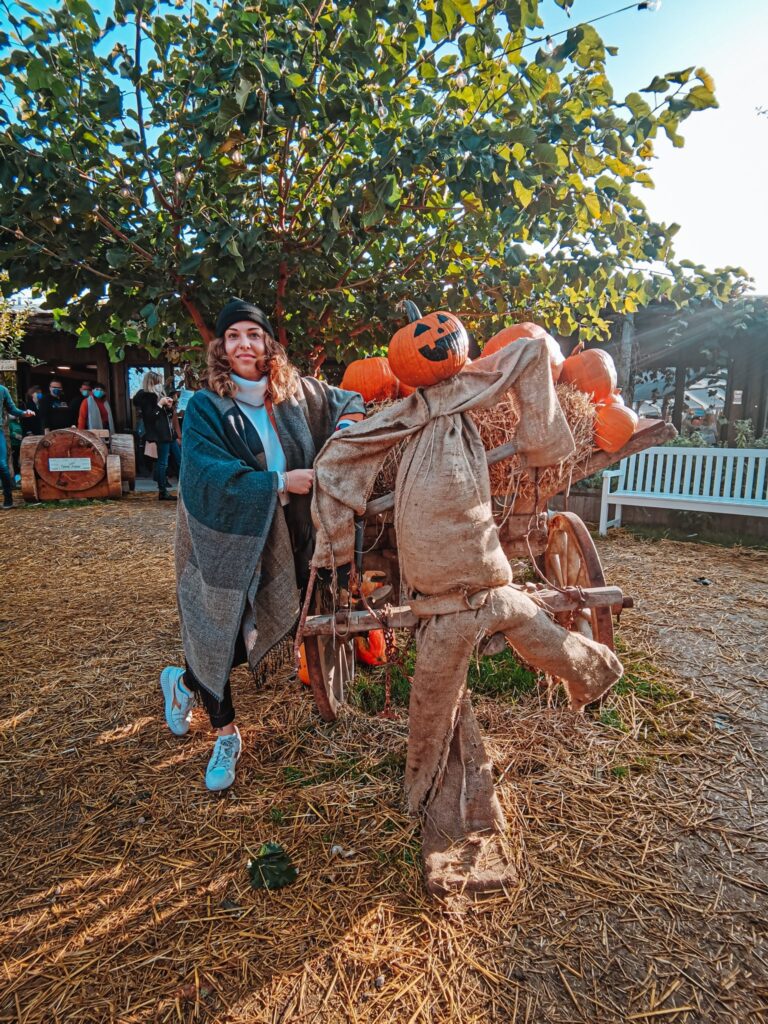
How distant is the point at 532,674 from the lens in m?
2.89

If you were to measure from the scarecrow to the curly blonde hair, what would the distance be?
0.69 m

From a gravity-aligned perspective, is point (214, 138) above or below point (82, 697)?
above

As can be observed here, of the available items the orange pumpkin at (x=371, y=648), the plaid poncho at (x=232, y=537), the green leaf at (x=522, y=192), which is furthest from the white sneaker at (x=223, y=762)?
the green leaf at (x=522, y=192)

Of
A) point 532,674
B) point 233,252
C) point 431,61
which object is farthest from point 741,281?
point 233,252

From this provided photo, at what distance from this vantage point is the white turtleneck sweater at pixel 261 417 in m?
2.21

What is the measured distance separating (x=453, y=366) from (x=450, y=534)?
52 cm

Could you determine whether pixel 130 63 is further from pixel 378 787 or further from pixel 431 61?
pixel 378 787

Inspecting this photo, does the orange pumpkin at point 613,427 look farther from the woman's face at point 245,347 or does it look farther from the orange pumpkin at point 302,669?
the orange pumpkin at point 302,669

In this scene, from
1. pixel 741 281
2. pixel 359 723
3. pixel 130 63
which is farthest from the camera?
pixel 741 281

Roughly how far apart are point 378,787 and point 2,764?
1.64 metres

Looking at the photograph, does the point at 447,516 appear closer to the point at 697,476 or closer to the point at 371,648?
the point at 371,648

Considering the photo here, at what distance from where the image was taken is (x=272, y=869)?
1.70m

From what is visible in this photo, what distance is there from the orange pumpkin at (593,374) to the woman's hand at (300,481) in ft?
4.14

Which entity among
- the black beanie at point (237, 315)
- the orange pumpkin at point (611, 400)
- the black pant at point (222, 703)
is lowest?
the black pant at point (222, 703)
